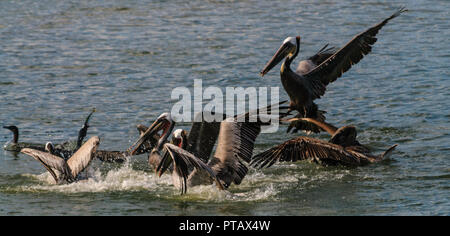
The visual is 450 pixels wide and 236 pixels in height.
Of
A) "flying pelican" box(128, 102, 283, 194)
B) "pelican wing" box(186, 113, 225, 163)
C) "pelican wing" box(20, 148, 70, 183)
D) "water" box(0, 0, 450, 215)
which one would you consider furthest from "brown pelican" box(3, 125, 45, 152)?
"flying pelican" box(128, 102, 283, 194)

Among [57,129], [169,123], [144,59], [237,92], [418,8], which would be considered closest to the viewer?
[169,123]

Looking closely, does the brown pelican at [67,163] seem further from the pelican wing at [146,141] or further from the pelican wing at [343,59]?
the pelican wing at [343,59]

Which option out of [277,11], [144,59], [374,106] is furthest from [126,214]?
[277,11]

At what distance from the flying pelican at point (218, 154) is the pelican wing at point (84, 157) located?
87cm

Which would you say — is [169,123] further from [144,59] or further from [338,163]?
[144,59]

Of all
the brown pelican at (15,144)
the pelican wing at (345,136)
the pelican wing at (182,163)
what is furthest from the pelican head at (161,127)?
the pelican wing at (345,136)

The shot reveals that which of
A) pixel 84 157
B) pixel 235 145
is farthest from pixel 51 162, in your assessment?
pixel 235 145

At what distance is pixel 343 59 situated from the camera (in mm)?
12875

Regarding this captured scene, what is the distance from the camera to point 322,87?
12883 millimetres

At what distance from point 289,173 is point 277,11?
12726 millimetres

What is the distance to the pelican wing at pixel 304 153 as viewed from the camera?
37.6 feet

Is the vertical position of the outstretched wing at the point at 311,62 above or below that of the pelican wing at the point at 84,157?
above

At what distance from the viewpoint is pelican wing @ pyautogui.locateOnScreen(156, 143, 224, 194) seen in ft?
31.5

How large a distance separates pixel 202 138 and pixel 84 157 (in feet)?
5.24
